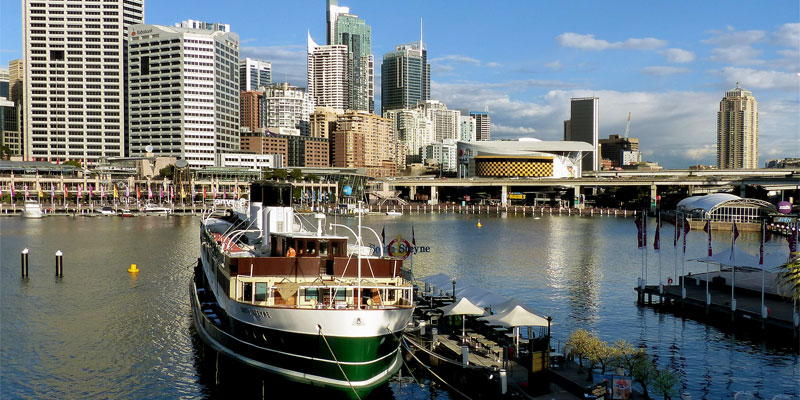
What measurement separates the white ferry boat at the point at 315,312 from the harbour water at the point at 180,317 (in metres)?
2.35

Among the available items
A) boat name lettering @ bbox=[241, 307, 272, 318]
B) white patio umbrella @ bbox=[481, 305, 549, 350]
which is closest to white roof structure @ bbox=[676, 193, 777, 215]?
white patio umbrella @ bbox=[481, 305, 549, 350]

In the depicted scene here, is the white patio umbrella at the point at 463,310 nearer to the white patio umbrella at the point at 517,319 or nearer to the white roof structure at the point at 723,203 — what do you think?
the white patio umbrella at the point at 517,319

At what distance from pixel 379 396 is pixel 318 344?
511cm

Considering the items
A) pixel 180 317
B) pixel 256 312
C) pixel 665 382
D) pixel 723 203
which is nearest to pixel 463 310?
pixel 665 382

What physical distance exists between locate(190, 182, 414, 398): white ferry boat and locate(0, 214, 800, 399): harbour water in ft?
7.69

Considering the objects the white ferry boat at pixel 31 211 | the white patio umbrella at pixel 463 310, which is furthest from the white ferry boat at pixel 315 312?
the white ferry boat at pixel 31 211

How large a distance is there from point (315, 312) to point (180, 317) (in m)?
26.2

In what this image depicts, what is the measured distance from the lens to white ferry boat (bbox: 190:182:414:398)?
31578 millimetres

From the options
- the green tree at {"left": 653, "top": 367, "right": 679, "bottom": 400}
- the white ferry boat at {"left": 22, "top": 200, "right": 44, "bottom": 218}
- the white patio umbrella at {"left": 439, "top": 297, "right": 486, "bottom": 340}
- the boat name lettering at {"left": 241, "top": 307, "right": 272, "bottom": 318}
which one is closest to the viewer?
the green tree at {"left": 653, "top": 367, "right": 679, "bottom": 400}

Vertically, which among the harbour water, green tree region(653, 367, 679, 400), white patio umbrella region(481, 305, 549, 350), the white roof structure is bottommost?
the harbour water

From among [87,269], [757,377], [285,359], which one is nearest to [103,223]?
[87,269]

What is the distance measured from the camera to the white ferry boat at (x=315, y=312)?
31.6 metres

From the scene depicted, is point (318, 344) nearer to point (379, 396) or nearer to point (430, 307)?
point (379, 396)

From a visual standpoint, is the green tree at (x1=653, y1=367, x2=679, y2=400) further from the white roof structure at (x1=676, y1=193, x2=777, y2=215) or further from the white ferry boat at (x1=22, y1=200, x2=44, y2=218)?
the white ferry boat at (x1=22, y1=200, x2=44, y2=218)
